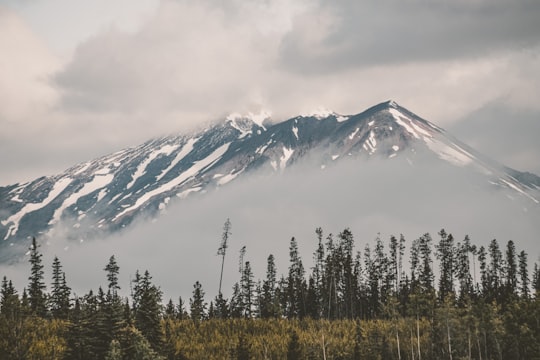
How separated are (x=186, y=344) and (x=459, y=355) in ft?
127

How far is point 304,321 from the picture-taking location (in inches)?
3733

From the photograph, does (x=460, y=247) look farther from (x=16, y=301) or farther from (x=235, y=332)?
(x=16, y=301)

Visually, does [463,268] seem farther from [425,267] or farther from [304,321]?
[304,321]

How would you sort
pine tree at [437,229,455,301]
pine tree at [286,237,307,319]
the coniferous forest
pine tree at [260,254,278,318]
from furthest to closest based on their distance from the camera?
pine tree at [437,229,455,301], pine tree at [286,237,307,319], pine tree at [260,254,278,318], the coniferous forest

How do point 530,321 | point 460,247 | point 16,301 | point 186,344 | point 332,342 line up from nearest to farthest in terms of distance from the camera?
point 16,301 → point 186,344 → point 332,342 → point 530,321 → point 460,247

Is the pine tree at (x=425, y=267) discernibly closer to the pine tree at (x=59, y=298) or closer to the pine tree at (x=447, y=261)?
the pine tree at (x=447, y=261)

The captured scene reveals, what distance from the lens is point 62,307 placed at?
292 ft

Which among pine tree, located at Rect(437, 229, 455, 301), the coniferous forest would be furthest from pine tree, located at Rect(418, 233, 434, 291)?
pine tree, located at Rect(437, 229, 455, 301)

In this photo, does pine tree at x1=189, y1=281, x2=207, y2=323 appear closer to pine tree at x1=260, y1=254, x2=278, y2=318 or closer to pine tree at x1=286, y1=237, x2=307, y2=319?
pine tree at x1=260, y1=254, x2=278, y2=318

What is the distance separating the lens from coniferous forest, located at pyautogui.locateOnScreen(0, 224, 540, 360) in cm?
5230

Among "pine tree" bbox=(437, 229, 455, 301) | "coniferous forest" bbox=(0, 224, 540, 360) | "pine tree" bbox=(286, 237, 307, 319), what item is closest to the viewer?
"coniferous forest" bbox=(0, 224, 540, 360)

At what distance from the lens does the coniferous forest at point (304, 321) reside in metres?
52.3

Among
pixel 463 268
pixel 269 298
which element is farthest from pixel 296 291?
pixel 463 268

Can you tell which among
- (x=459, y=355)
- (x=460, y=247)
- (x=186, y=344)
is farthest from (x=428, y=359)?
(x=460, y=247)
